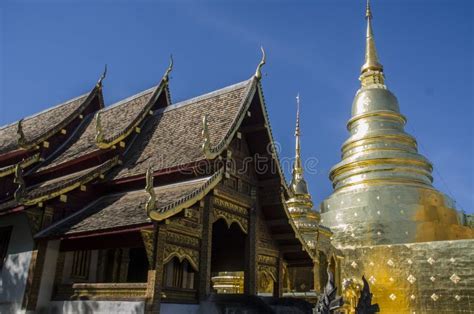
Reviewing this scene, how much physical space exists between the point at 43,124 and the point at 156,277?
10670 mm

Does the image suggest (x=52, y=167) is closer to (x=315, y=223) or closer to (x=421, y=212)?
(x=315, y=223)

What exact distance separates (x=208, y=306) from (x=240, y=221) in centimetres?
235

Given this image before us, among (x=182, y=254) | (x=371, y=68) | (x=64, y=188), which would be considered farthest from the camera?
(x=371, y=68)

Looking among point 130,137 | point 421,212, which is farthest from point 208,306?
point 421,212

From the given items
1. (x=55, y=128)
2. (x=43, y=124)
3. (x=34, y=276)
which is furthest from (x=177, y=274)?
(x=43, y=124)

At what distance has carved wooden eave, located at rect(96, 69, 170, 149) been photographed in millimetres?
12387

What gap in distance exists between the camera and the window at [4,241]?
1154 cm

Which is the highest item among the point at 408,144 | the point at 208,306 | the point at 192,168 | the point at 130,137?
the point at 408,144

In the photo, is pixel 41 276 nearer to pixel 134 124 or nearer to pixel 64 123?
pixel 134 124

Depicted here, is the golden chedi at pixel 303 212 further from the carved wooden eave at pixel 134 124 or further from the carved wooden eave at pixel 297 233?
the carved wooden eave at pixel 134 124

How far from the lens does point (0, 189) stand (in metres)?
13.2

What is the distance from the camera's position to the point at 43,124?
17.1 metres

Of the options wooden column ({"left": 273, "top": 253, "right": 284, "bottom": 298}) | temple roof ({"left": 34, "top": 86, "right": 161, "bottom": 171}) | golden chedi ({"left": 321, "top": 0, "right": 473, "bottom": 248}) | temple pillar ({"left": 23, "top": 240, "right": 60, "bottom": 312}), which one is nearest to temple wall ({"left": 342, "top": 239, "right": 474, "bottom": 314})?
golden chedi ({"left": 321, "top": 0, "right": 473, "bottom": 248})

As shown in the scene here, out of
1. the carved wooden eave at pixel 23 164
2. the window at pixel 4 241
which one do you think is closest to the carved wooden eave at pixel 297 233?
the window at pixel 4 241
